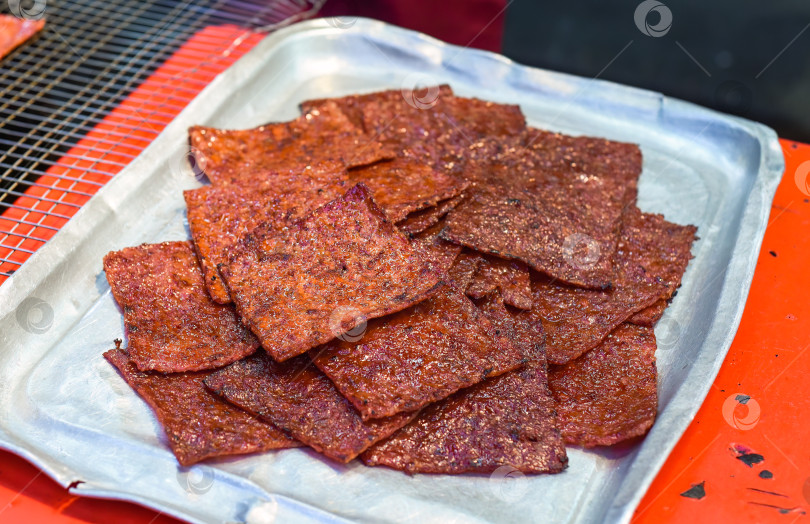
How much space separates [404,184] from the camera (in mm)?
3105

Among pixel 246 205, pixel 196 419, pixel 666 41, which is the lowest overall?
pixel 196 419

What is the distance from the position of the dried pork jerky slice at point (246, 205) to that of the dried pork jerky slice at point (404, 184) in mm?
147

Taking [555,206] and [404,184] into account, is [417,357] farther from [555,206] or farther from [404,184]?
[555,206]

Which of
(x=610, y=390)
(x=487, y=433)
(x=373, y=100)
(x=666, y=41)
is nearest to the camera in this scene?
(x=487, y=433)

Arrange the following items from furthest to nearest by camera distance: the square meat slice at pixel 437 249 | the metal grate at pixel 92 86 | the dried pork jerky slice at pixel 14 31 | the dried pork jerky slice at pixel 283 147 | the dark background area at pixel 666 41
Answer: the dark background area at pixel 666 41, the dried pork jerky slice at pixel 14 31, the metal grate at pixel 92 86, the dried pork jerky slice at pixel 283 147, the square meat slice at pixel 437 249

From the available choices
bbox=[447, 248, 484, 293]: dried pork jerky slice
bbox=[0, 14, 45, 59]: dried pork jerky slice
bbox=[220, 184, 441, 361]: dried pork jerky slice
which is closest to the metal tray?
bbox=[220, 184, 441, 361]: dried pork jerky slice

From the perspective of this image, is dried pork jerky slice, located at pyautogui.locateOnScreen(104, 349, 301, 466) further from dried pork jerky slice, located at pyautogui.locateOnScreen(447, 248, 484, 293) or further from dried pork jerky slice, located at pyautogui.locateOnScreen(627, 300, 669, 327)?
dried pork jerky slice, located at pyautogui.locateOnScreen(627, 300, 669, 327)

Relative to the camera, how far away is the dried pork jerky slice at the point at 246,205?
283cm

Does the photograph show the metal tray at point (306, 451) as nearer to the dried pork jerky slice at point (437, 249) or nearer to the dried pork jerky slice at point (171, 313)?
the dried pork jerky slice at point (171, 313)

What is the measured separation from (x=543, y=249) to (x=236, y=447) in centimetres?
141

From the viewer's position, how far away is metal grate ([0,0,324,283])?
11.1 ft

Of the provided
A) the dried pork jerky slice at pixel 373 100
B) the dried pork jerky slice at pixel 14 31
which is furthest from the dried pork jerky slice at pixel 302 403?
the dried pork jerky slice at pixel 14 31

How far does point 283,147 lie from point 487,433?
1.75 metres

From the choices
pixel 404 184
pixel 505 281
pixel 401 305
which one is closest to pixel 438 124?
pixel 404 184
